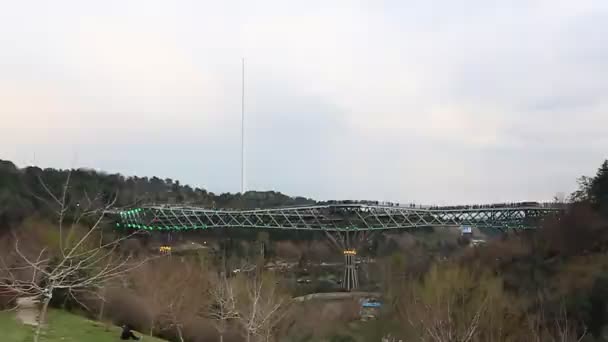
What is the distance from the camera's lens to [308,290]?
57.9 m

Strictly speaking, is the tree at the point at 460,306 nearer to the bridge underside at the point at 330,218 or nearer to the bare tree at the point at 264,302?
the bare tree at the point at 264,302

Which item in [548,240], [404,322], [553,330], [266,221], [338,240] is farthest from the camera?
[266,221]

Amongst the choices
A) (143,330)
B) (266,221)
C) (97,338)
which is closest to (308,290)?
(266,221)

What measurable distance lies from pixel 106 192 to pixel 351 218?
31.3m

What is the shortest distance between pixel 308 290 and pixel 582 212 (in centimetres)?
2810

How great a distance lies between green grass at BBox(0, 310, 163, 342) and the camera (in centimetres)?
1750

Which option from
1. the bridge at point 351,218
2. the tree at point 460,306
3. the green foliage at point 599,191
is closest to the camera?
the tree at point 460,306

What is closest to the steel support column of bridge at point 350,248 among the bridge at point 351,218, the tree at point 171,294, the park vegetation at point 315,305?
the bridge at point 351,218

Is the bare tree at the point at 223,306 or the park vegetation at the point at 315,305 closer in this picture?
the park vegetation at the point at 315,305

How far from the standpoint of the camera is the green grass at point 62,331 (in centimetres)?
1750

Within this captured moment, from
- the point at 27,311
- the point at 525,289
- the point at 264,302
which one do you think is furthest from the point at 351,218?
the point at 27,311

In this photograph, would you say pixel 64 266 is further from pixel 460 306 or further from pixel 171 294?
pixel 460 306

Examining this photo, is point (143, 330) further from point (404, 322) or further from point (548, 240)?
point (548, 240)

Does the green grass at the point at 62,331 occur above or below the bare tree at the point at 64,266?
below
